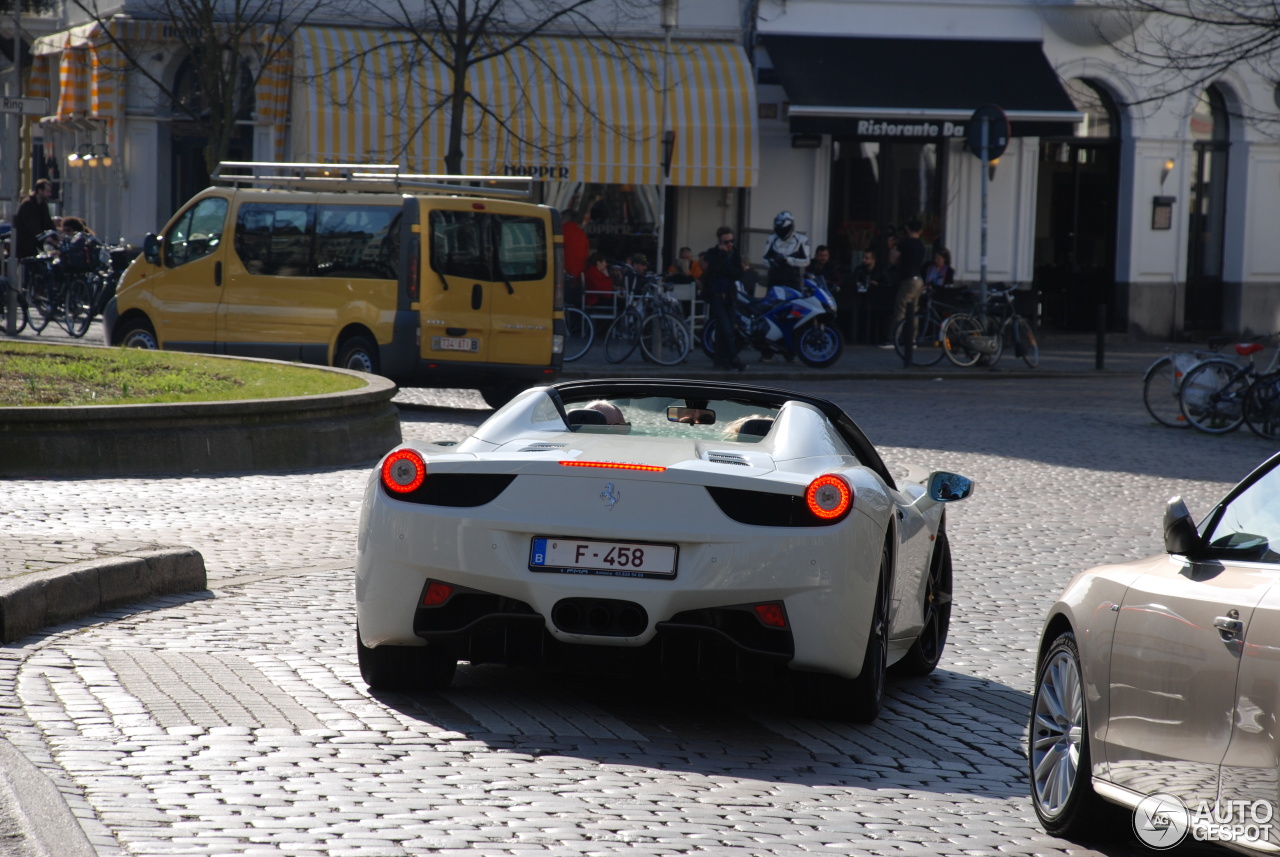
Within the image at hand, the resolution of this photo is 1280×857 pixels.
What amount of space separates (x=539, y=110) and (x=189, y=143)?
6.30 meters

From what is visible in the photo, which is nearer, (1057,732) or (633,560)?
(1057,732)

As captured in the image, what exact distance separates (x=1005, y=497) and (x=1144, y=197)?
794 inches

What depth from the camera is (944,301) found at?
27.8m

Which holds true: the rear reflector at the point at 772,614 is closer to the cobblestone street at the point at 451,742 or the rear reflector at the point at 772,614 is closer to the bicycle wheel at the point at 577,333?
the cobblestone street at the point at 451,742

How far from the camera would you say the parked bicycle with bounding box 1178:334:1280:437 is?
18.1m

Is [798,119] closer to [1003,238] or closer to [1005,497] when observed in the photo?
[1003,238]

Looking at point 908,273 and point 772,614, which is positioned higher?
point 908,273

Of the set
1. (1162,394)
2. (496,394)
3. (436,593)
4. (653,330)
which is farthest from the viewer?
(653,330)

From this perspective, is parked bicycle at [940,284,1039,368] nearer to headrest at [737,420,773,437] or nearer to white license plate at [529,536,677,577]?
headrest at [737,420,773,437]

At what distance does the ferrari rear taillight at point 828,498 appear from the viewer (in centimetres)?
555

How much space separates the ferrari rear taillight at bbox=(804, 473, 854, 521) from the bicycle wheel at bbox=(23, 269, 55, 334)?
21.3m

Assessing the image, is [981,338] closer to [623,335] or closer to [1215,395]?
[623,335]

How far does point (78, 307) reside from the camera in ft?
81.5

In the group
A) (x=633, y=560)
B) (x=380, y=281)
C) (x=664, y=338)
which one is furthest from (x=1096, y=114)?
(x=633, y=560)
